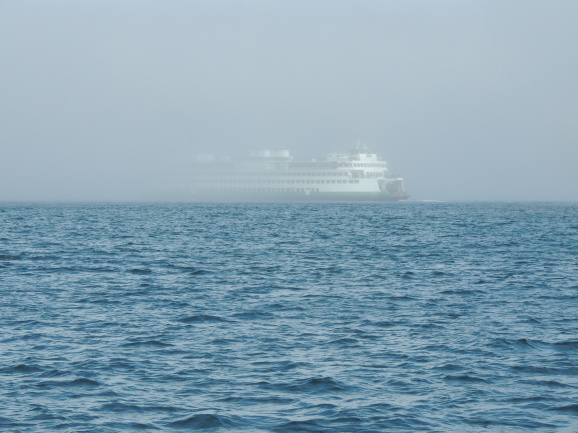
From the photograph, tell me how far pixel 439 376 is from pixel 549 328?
20.5 feet

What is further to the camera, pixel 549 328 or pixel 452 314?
pixel 452 314

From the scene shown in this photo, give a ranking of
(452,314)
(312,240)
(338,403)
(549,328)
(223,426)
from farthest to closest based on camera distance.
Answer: (312,240)
(452,314)
(549,328)
(338,403)
(223,426)

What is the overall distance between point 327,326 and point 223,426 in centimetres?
832

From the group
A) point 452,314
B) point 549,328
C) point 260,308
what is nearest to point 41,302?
point 260,308

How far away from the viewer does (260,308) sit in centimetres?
2345

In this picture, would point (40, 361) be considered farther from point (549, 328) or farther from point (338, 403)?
point (549, 328)

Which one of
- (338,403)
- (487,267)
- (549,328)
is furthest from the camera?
(487,267)

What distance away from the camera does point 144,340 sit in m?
18.4

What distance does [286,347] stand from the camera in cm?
1792

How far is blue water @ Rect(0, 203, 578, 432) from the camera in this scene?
513 inches

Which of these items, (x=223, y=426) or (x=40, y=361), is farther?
(x=40, y=361)

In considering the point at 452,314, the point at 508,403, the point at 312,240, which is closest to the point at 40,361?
the point at 508,403

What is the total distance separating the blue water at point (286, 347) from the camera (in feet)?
42.8

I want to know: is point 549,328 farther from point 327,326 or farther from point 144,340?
point 144,340
